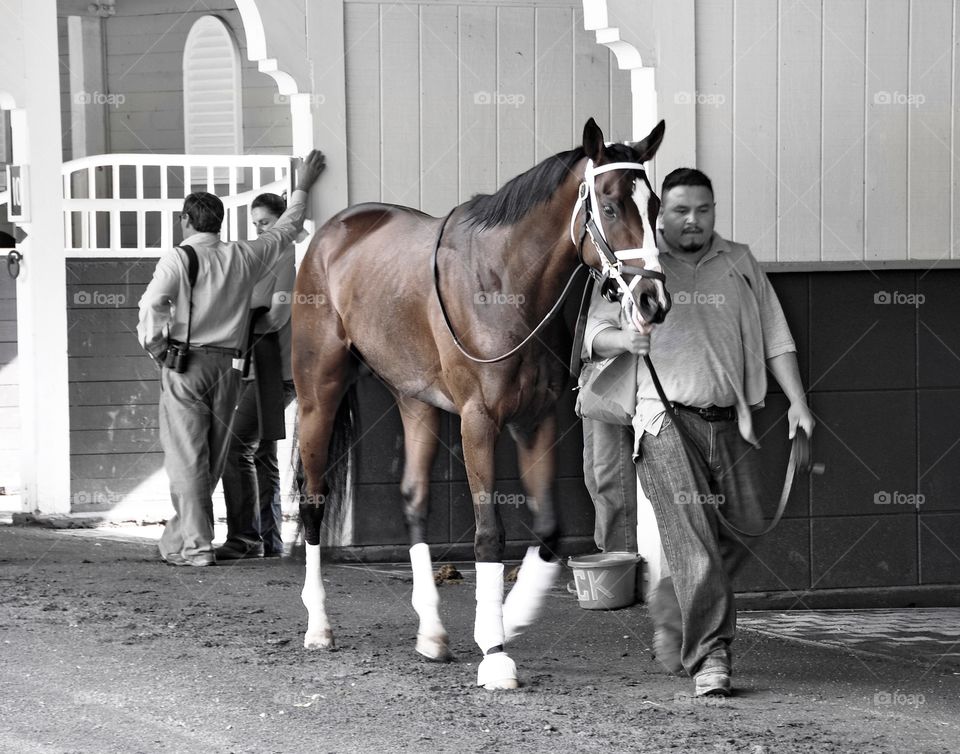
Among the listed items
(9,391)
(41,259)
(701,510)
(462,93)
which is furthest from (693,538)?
(9,391)

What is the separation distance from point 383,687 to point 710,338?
A: 166cm

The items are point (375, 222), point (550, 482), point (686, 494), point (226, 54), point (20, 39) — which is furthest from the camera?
point (226, 54)

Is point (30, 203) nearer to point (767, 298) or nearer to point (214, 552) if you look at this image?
point (214, 552)

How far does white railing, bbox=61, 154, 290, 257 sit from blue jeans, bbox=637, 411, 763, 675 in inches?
127

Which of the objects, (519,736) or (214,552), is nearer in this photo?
(519,736)

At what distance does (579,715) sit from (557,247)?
156 centimetres

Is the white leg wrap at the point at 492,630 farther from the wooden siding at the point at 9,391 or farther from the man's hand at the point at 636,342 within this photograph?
the wooden siding at the point at 9,391

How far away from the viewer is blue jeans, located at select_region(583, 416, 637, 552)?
6.56 m

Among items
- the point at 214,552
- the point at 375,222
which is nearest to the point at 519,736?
the point at 375,222

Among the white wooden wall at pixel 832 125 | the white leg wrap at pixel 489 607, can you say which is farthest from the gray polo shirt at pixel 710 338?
the white wooden wall at pixel 832 125

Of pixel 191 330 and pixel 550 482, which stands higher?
pixel 191 330

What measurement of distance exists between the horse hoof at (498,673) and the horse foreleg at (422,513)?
1.49ft

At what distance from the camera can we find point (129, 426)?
9281 mm

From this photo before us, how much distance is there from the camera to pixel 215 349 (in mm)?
7648
